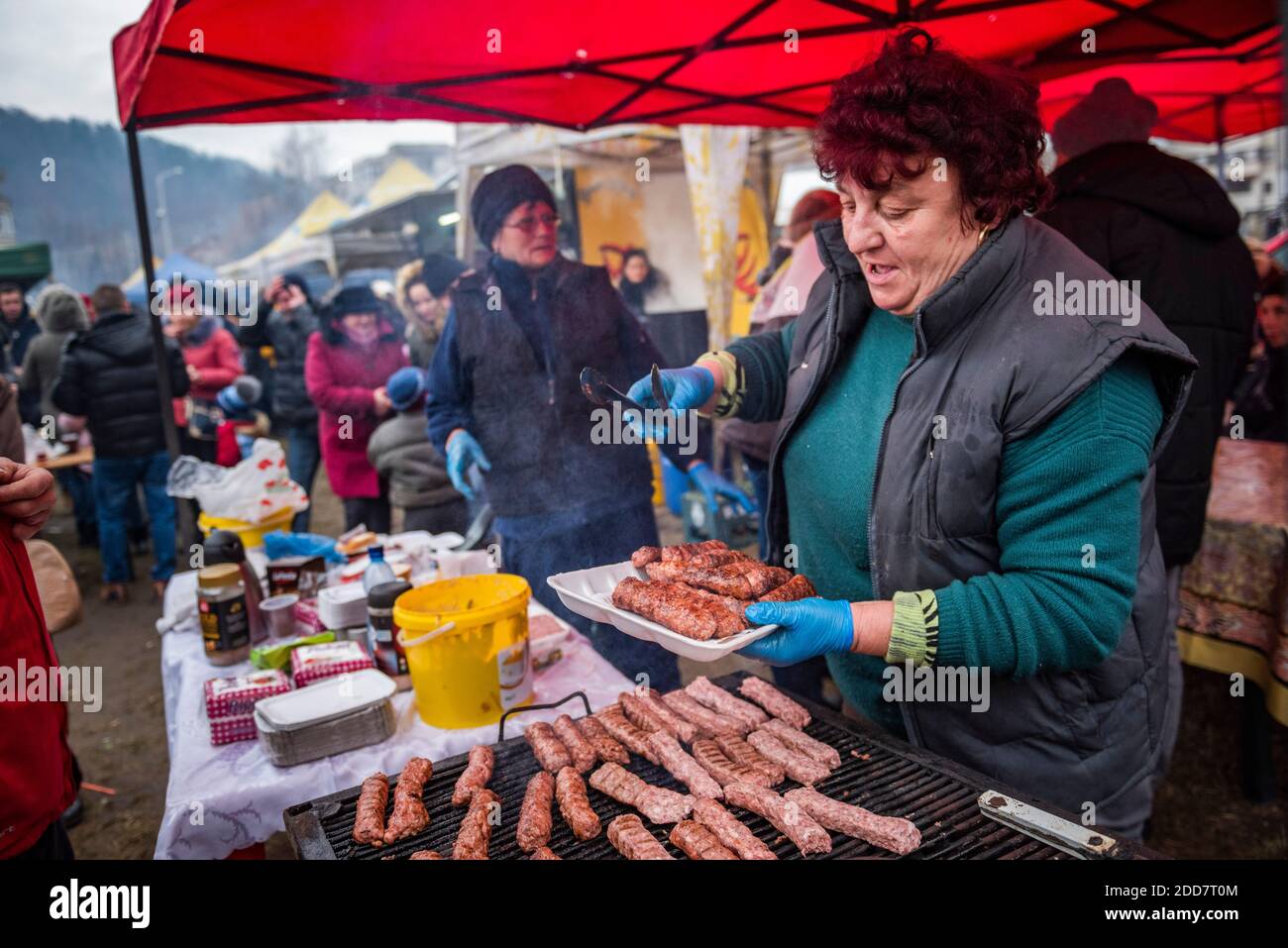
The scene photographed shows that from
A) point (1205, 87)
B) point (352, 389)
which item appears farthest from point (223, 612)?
point (1205, 87)

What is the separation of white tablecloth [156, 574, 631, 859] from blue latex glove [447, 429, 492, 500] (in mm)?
1053

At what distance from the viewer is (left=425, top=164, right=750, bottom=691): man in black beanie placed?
111 inches

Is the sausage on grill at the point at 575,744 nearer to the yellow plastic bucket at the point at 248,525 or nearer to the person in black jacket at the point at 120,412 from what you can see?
the yellow plastic bucket at the point at 248,525

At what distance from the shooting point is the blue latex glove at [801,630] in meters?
1.59

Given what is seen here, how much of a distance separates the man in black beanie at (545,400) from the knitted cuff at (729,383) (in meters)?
0.40

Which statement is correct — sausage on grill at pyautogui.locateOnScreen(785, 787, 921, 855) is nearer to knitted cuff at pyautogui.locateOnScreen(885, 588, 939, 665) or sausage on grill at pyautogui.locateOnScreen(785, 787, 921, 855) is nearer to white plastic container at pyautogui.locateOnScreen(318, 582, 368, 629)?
knitted cuff at pyautogui.locateOnScreen(885, 588, 939, 665)

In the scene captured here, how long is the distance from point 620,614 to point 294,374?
570 cm

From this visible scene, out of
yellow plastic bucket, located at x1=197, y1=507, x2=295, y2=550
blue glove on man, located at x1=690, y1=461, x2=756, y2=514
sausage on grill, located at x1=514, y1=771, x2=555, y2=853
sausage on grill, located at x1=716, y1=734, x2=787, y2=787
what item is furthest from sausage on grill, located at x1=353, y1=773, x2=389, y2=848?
yellow plastic bucket, located at x1=197, y1=507, x2=295, y2=550

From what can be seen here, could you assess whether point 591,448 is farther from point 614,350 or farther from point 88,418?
point 88,418

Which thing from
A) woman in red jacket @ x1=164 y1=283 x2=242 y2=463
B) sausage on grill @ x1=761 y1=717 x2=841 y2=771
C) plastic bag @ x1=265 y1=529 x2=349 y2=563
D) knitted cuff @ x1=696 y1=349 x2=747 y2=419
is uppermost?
woman in red jacket @ x1=164 y1=283 x2=242 y2=463

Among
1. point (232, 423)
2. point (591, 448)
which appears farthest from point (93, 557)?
point (591, 448)

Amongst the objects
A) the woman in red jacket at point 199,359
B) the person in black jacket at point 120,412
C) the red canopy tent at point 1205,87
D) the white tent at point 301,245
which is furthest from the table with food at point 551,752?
the white tent at point 301,245

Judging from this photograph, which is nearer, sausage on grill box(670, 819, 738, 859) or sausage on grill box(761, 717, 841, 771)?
sausage on grill box(670, 819, 738, 859)
